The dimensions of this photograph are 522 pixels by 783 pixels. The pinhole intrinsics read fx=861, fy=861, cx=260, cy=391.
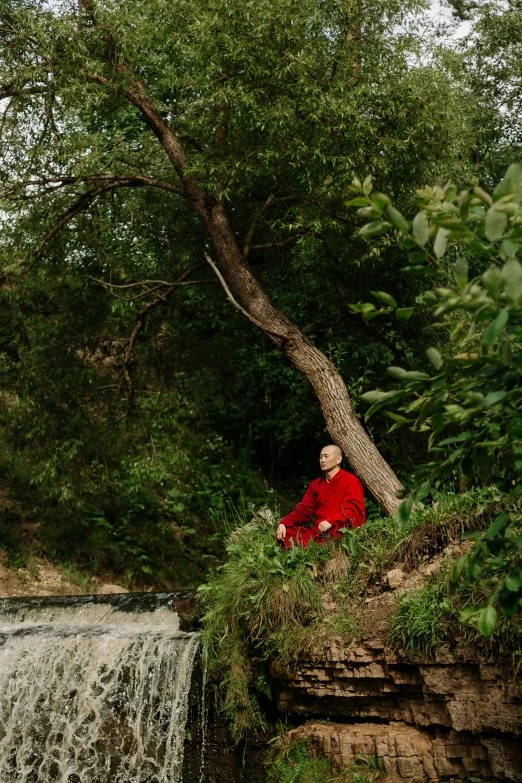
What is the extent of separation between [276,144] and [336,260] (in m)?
2.53

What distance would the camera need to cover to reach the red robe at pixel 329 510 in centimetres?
773

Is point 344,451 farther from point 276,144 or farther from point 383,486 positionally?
point 276,144

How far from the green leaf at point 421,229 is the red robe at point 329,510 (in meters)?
5.01

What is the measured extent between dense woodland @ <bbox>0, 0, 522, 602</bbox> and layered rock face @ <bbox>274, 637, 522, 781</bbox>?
166cm

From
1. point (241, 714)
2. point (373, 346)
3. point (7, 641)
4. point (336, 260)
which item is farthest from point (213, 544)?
point (241, 714)

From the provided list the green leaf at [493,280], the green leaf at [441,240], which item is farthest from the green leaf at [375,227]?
the green leaf at [493,280]

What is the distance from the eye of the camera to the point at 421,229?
114 inches

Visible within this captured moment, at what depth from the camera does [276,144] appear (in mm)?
9938

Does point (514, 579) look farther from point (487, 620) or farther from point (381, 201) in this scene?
point (381, 201)

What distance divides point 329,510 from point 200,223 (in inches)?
242

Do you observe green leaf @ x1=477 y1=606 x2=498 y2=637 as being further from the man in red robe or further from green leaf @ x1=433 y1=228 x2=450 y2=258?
the man in red robe

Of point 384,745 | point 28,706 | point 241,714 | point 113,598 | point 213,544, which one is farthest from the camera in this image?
point 213,544

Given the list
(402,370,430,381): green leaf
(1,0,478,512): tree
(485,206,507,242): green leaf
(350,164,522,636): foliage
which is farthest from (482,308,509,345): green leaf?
(1,0,478,512): tree

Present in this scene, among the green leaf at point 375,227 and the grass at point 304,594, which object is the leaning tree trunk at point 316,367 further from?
the green leaf at point 375,227
